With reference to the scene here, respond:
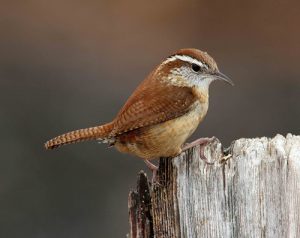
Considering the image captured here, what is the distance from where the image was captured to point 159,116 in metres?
4.61

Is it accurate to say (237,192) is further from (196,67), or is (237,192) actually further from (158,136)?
(196,67)

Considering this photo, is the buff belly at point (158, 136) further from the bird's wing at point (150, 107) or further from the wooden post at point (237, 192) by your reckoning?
the wooden post at point (237, 192)

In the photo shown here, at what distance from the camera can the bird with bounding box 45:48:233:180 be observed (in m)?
4.56

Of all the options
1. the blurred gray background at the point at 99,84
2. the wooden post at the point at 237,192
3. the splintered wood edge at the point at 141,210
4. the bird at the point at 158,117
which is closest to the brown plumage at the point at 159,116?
the bird at the point at 158,117

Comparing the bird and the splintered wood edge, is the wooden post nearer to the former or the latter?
the splintered wood edge

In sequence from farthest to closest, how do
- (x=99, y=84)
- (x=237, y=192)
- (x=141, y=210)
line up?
(x=99, y=84), (x=141, y=210), (x=237, y=192)

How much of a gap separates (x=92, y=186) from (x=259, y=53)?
256 centimetres

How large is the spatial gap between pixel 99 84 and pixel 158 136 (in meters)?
4.18

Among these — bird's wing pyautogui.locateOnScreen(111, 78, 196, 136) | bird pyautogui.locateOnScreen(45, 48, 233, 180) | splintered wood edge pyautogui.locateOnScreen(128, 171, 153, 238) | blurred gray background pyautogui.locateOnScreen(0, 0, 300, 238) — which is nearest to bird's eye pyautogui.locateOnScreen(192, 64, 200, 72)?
bird pyautogui.locateOnScreen(45, 48, 233, 180)

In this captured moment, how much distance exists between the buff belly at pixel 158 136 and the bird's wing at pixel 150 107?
1.5 inches

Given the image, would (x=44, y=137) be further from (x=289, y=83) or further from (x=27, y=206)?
(x=289, y=83)

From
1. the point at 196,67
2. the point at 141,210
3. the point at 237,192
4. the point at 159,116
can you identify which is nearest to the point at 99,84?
the point at 196,67

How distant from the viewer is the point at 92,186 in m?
7.78

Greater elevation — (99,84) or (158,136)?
(99,84)
